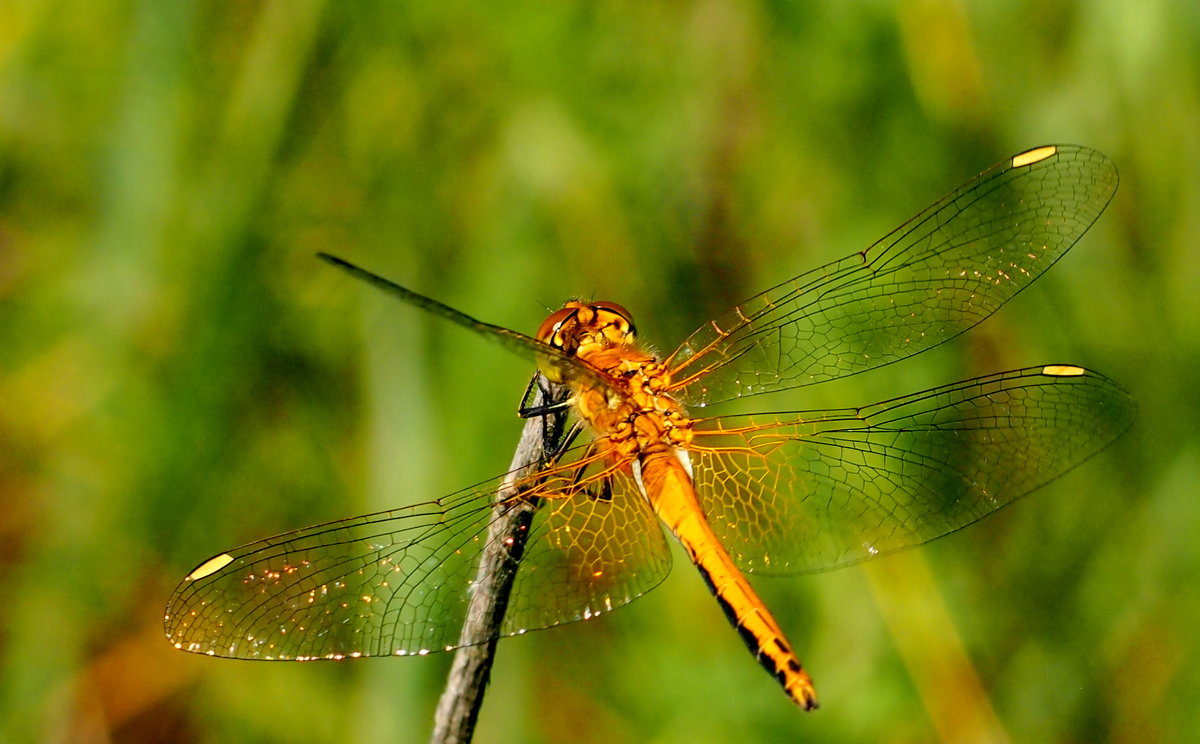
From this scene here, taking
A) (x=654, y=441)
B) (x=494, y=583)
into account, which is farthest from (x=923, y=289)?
(x=494, y=583)

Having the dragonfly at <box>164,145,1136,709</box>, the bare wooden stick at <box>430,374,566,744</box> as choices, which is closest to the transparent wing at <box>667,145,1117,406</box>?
the dragonfly at <box>164,145,1136,709</box>

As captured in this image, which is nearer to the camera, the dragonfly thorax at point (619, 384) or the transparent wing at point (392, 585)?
the transparent wing at point (392, 585)

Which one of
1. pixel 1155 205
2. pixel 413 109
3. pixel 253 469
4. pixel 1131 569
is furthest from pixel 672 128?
pixel 1131 569

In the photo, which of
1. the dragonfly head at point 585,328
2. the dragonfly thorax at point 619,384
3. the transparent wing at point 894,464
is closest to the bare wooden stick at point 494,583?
the dragonfly thorax at point 619,384

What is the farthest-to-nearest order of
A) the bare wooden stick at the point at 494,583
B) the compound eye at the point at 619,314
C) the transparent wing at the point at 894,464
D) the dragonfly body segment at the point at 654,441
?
1. the compound eye at the point at 619,314
2. the transparent wing at the point at 894,464
3. the dragonfly body segment at the point at 654,441
4. the bare wooden stick at the point at 494,583

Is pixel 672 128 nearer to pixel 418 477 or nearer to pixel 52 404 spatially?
pixel 418 477

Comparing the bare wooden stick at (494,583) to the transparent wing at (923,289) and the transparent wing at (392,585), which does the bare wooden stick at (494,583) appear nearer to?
the transparent wing at (392,585)

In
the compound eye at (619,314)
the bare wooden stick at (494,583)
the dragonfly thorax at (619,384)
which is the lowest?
the bare wooden stick at (494,583)
